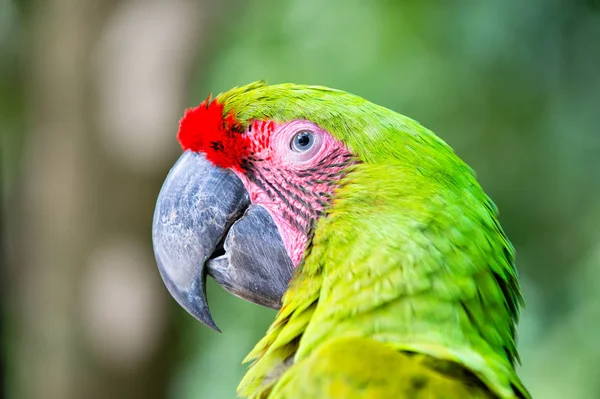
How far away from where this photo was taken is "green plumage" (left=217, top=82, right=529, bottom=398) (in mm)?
1030

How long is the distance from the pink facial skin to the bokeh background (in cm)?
173

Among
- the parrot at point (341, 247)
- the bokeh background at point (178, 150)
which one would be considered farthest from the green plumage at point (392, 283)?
the bokeh background at point (178, 150)

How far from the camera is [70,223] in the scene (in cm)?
313

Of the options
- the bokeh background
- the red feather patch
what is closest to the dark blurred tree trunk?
the bokeh background

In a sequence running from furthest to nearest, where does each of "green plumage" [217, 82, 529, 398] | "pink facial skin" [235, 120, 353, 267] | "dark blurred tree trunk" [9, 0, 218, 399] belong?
"dark blurred tree trunk" [9, 0, 218, 399]
"pink facial skin" [235, 120, 353, 267]
"green plumage" [217, 82, 529, 398]

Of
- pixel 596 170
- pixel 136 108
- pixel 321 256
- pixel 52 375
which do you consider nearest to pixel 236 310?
pixel 52 375

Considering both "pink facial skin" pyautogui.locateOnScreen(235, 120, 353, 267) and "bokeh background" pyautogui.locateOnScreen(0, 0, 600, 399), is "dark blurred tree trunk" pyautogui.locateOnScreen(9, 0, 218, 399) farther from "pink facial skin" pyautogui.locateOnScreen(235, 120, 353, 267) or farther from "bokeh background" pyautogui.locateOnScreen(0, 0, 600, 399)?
"pink facial skin" pyautogui.locateOnScreen(235, 120, 353, 267)

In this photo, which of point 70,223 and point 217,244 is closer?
point 217,244

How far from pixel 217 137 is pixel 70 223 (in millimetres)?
1971

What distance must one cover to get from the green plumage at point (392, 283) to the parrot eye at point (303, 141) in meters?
0.04

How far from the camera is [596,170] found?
4012 millimetres

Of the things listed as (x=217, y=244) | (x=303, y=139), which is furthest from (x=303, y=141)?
(x=217, y=244)

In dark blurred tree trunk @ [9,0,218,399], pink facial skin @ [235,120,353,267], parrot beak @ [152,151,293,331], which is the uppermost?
pink facial skin @ [235,120,353,267]

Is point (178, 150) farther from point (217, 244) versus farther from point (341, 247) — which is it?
point (341, 247)
